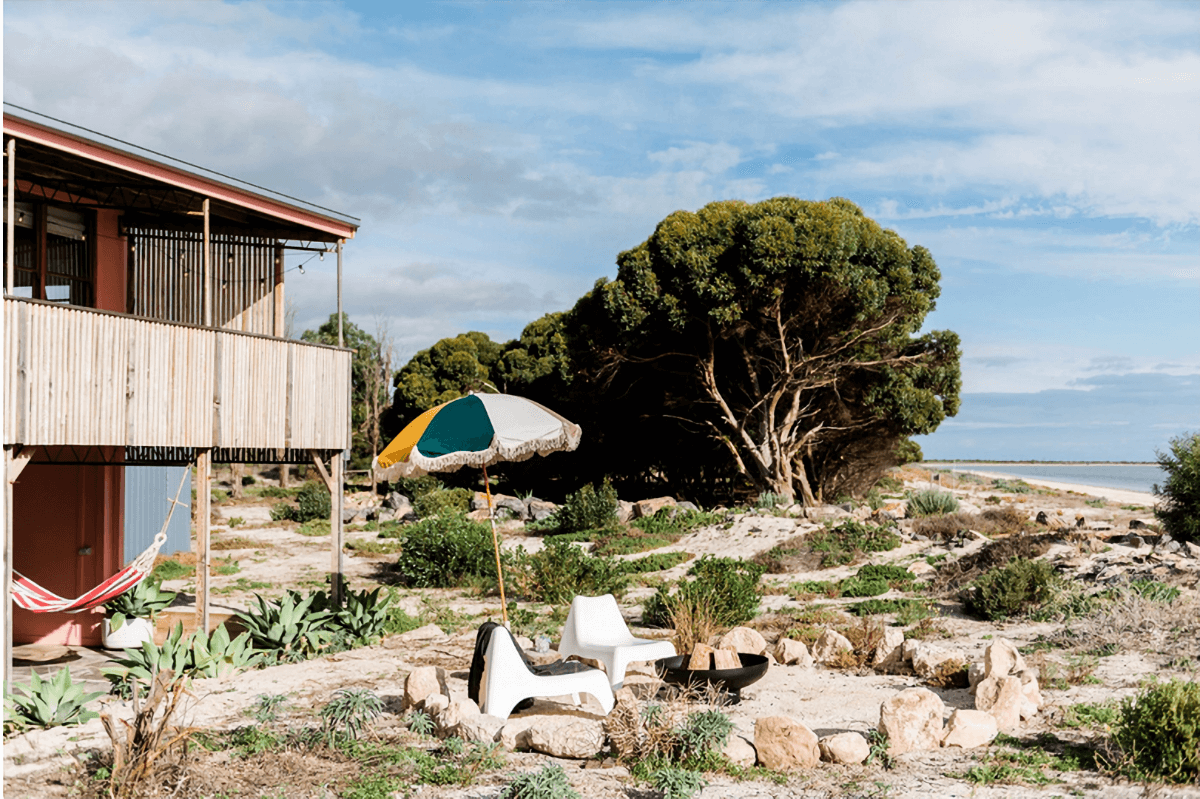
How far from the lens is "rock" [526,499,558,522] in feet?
76.3

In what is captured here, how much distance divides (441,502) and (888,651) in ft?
57.2

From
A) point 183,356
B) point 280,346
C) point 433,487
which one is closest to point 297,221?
point 280,346

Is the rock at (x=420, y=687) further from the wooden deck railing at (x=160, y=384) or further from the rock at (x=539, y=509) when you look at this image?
the rock at (x=539, y=509)

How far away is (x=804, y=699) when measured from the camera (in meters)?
7.27

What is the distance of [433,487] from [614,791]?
2251cm

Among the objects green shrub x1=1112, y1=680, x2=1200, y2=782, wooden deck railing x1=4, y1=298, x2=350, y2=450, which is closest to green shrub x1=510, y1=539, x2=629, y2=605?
wooden deck railing x1=4, y1=298, x2=350, y2=450

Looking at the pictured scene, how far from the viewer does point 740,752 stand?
Result: 18.2 feet

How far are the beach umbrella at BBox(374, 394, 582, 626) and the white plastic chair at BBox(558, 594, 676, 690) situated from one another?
702mm

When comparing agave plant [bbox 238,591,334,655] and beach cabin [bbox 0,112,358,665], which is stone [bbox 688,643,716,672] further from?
beach cabin [bbox 0,112,358,665]

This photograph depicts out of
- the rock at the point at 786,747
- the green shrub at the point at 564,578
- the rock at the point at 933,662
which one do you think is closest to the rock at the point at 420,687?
the rock at the point at 786,747

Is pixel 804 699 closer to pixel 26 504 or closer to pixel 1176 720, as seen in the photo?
pixel 1176 720

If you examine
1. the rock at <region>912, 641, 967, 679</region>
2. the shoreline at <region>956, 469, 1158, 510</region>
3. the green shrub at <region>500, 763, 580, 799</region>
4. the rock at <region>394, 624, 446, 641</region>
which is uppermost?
the green shrub at <region>500, 763, 580, 799</region>

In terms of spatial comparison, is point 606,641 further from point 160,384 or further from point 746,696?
point 160,384

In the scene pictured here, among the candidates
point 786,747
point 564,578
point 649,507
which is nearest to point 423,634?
point 564,578
